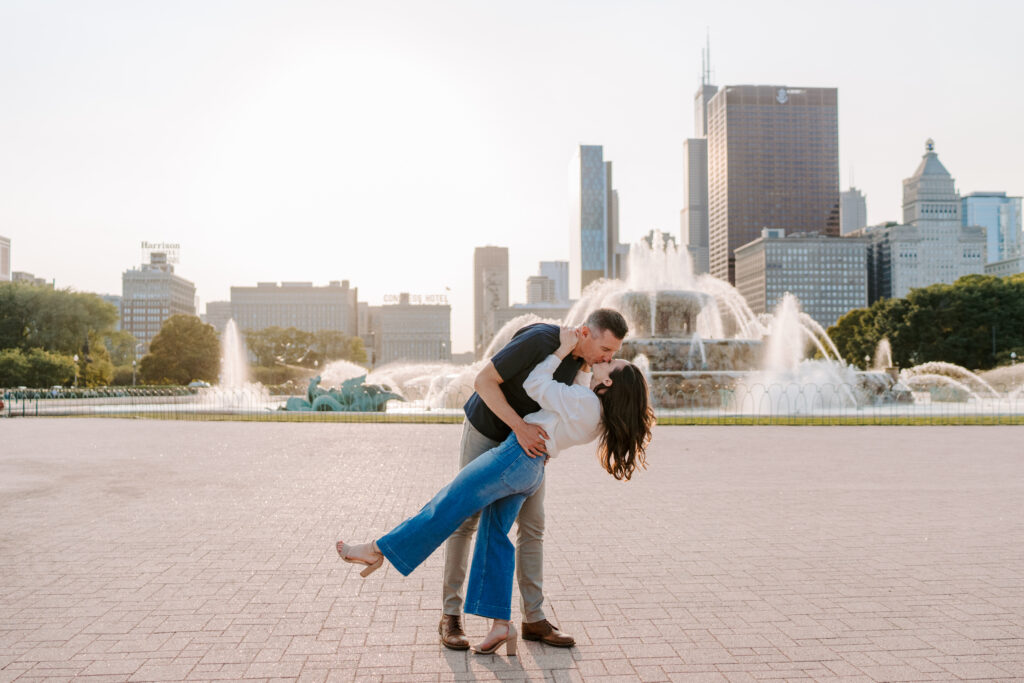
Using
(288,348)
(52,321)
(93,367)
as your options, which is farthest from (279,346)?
(52,321)

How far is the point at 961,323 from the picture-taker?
193 feet

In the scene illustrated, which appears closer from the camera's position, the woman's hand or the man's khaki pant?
the woman's hand

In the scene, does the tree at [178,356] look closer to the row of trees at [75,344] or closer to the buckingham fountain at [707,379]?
the row of trees at [75,344]

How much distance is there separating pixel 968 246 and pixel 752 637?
19408 cm

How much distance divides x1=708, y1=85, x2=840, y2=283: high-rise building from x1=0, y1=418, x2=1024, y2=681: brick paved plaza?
184m

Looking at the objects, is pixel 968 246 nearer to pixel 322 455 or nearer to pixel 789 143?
pixel 789 143

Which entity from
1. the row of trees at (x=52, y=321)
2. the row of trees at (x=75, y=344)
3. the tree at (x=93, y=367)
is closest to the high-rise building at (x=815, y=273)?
the row of trees at (x=75, y=344)

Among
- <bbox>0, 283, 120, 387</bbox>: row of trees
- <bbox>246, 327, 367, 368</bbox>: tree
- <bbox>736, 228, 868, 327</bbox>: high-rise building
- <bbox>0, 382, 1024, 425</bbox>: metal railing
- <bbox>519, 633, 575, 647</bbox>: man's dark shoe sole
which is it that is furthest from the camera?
<bbox>736, 228, 868, 327</bbox>: high-rise building

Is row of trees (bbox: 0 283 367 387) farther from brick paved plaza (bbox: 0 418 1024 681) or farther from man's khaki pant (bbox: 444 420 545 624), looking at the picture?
man's khaki pant (bbox: 444 420 545 624)

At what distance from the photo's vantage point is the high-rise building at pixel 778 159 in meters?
183

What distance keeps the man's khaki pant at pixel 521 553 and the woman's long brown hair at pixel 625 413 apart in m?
0.48

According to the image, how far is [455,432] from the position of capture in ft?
57.2

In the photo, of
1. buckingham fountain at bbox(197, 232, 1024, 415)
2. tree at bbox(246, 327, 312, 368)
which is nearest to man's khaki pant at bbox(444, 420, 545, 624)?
buckingham fountain at bbox(197, 232, 1024, 415)

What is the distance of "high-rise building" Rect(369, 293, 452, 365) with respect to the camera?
179 meters
